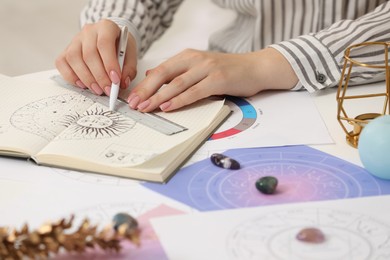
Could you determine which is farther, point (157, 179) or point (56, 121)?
point (56, 121)

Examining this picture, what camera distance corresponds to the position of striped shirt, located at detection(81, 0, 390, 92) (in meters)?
0.90

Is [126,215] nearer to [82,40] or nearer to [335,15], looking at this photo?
[82,40]

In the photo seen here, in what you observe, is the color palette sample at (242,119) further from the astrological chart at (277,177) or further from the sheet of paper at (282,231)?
the sheet of paper at (282,231)

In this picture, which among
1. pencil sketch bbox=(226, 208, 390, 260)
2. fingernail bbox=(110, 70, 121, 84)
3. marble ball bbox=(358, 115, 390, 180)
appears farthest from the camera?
fingernail bbox=(110, 70, 121, 84)

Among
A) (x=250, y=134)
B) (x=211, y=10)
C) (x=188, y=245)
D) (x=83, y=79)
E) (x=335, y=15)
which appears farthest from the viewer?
(x=211, y=10)

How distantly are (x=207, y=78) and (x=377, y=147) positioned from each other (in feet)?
0.93

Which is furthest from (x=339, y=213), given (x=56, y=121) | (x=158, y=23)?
(x=158, y=23)

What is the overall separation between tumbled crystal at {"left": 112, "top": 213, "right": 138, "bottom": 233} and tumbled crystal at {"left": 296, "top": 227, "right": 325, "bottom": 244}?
15 cm

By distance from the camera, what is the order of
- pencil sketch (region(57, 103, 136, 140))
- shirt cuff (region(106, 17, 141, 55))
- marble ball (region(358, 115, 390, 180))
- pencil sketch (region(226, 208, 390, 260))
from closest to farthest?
pencil sketch (region(226, 208, 390, 260)) → marble ball (region(358, 115, 390, 180)) → pencil sketch (region(57, 103, 136, 140)) → shirt cuff (region(106, 17, 141, 55))

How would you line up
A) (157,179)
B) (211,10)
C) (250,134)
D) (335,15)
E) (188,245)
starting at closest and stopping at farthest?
(188,245) < (157,179) < (250,134) < (335,15) < (211,10)

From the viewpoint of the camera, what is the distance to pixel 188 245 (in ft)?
1.80

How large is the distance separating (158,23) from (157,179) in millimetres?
661

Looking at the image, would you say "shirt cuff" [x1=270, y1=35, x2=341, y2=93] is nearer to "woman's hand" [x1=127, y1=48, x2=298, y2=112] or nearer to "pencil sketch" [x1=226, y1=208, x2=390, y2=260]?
"woman's hand" [x1=127, y1=48, x2=298, y2=112]

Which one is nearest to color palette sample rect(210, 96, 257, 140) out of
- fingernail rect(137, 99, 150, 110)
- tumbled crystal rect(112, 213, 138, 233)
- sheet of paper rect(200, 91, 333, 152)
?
sheet of paper rect(200, 91, 333, 152)
